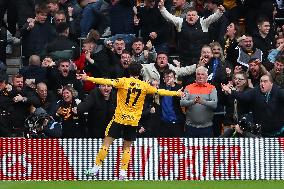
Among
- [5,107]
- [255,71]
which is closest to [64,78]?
[5,107]

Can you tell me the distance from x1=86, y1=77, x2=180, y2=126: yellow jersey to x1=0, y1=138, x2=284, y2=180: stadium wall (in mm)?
968

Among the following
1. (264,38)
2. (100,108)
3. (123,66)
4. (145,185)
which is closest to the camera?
(145,185)

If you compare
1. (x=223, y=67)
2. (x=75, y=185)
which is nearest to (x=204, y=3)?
(x=223, y=67)

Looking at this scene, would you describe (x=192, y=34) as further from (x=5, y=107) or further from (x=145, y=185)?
(x=145, y=185)

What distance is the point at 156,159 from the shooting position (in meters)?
19.9

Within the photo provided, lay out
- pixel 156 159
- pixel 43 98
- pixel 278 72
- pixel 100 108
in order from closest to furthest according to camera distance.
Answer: pixel 156 159, pixel 100 108, pixel 278 72, pixel 43 98

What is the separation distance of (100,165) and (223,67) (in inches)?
160

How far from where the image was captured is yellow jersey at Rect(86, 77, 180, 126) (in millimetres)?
18922

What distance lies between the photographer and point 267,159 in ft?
64.4

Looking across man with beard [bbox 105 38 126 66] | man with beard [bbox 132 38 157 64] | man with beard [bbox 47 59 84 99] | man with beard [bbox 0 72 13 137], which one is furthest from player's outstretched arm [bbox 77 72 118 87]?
man with beard [bbox 105 38 126 66]

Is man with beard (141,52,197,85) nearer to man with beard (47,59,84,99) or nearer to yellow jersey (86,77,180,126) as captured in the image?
man with beard (47,59,84,99)

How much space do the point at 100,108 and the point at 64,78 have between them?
2111 mm

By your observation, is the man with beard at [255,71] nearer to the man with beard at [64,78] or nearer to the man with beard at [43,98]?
the man with beard at [64,78]

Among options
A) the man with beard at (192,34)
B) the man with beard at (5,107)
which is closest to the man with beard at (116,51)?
the man with beard at (192,34)
